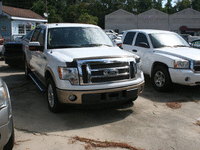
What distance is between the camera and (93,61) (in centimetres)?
432

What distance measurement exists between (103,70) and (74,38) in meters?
1.59

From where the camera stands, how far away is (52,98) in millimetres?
4809

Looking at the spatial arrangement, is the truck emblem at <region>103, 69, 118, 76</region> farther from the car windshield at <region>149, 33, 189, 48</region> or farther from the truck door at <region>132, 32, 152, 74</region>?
the car windshield at <region>149, 33, 189, 48</region>

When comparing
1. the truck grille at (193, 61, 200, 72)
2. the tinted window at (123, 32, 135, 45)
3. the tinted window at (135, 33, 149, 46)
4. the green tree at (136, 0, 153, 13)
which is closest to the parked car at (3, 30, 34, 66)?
the tinted window at (123, 32, 135, 45)

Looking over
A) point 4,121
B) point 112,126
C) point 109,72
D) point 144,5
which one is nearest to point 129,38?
point 109,72

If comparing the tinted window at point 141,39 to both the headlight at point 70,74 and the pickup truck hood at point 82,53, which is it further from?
the headlight at point 70,74

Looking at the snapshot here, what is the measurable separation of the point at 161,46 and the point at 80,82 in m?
3.93

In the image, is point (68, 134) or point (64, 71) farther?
point (64, 71)

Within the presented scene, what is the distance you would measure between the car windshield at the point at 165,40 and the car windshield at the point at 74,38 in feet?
6.99

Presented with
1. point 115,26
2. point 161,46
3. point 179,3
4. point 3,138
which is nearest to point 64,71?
point 3,138

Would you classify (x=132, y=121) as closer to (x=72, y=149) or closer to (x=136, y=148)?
(x=136, y=148)

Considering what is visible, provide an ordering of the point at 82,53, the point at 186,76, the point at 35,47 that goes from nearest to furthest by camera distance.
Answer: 1. the point at 82,53
2. the point at 35,47
3. the point at 186,76

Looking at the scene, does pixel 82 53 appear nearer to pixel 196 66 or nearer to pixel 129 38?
pixel 196 66

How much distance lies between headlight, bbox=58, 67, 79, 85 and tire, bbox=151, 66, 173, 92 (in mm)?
3123
